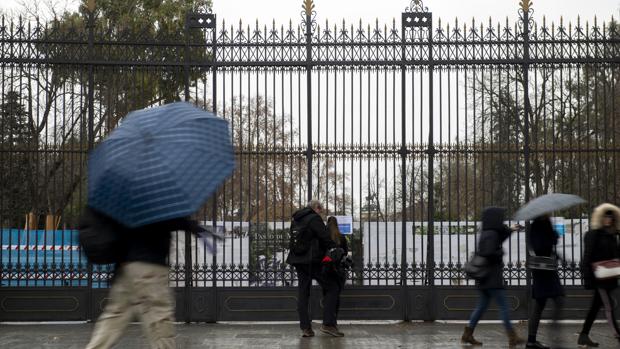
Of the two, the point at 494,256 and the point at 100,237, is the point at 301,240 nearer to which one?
the point at 494,256

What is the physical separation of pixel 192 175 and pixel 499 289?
5320mm

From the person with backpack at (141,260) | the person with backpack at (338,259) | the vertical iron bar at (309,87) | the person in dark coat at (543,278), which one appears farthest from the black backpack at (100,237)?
the vertical iron bar at (309,87)

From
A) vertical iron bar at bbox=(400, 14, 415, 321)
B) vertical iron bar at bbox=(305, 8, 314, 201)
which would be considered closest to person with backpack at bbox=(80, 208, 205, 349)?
vertical iron bar at bbox=(305, 8, 314, 201)

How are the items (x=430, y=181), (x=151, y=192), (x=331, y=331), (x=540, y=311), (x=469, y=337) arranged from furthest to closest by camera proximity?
(x=430, y=181), (x=331, y=331), (x=469, y=337), (x=540, y=311), (x=151, y=192)

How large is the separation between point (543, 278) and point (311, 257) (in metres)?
3.02

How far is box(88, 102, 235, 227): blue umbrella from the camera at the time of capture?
5152 millimetres

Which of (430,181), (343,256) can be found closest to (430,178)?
(430,181)

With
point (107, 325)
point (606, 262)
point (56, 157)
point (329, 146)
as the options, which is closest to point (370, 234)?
point (329, 146)

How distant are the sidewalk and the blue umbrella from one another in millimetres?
5196

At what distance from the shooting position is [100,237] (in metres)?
5.50

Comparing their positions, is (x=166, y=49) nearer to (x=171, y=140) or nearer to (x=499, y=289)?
(x=499, y=289)

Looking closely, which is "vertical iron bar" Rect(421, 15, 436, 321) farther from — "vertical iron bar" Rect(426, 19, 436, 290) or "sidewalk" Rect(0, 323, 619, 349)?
"sidewalk" Rect(0, 323, 619, 349)

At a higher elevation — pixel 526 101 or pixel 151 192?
pixel 526 101

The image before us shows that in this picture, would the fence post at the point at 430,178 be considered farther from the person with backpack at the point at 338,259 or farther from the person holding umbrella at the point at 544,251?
the person holding umbrella at the point at 544,251
